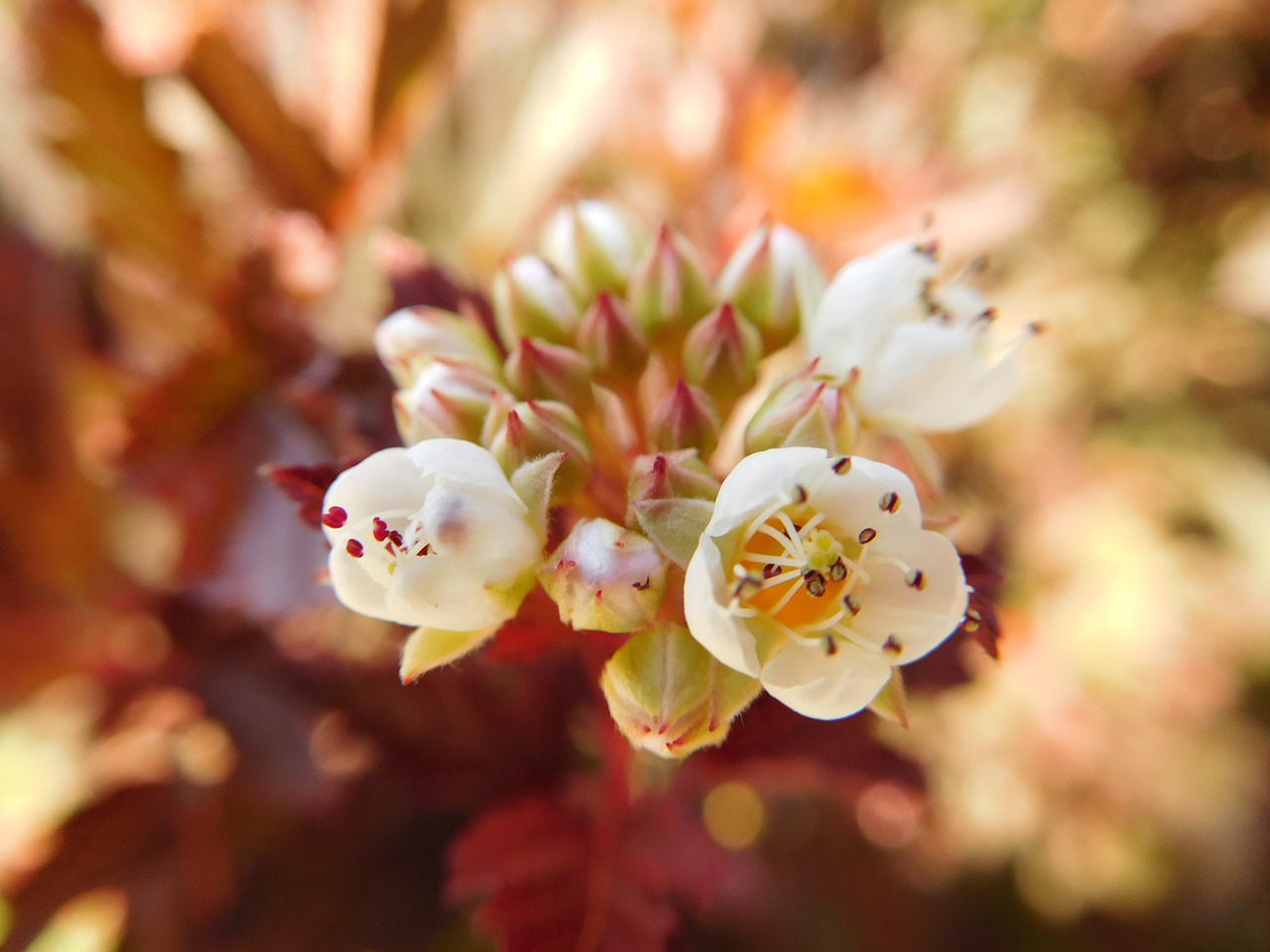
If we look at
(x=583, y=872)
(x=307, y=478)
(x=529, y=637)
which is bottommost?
(x=583, y=872)

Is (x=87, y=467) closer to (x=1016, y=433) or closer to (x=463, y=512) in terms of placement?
(x=463, y=512)

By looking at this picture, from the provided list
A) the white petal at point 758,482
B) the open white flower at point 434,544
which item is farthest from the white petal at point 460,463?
the white petal at point 758,482

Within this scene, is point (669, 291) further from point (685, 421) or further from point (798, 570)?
point (798, 570)

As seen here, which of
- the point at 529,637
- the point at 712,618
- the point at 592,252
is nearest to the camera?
the point at 712,618

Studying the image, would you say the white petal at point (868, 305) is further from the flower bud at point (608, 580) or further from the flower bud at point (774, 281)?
the flower bud at point (608, 580)

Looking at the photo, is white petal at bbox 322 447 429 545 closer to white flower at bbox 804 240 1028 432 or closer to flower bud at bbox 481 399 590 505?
flower bud at bbox 481 399 590 505

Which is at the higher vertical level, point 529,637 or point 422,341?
point 422,341

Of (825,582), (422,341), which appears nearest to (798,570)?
(825,582)
